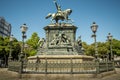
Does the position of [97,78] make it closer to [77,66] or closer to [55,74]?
[77,66]

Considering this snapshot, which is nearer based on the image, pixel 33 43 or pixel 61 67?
pixel 61 67

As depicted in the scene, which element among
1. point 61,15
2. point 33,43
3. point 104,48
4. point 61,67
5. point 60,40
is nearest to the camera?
point 61,67

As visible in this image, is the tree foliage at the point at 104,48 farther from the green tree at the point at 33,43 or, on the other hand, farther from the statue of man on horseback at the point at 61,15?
the statue of man on horseback at the point at 61,15

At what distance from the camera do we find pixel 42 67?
15.6 m

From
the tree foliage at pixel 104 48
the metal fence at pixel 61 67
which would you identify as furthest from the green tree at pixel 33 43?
the metal fence at pixel 61 67

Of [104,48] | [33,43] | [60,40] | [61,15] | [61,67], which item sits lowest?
[61,67]

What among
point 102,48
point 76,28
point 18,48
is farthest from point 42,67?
point 102,48

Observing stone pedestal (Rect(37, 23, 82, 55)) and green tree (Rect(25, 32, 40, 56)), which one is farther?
green tree (Rect(25, 32, 40, 56))

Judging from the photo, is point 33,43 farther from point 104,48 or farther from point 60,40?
point 60,40

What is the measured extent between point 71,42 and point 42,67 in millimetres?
8245

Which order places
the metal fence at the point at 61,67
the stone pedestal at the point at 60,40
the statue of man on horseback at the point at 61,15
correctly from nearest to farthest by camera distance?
the metal fence at the point at 61,67
the stone pedestal at the point at 60,40
the statue of man on horseback at the point at 61,15

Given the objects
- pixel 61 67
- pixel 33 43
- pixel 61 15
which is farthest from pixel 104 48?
pixel 61 67

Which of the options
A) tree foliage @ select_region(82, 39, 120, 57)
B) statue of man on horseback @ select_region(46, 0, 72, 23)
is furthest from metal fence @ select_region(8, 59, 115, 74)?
tree foliage @ select_region(82, 39, 120, 57)

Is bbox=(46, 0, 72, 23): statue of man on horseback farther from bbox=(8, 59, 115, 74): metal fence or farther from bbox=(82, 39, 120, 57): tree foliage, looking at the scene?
bbox=(82, 39, 120, 57): tree foliage
